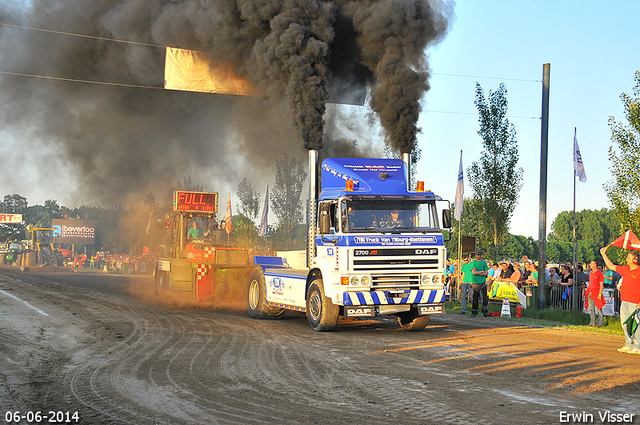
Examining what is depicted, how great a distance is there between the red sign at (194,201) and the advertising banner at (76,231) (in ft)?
205

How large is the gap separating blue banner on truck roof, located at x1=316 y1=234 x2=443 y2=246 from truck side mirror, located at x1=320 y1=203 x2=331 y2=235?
0.85 feet

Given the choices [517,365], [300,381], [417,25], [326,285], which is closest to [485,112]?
[417,25]

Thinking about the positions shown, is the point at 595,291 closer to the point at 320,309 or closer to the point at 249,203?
the point at 320,309

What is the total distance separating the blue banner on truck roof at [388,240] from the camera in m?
11.2

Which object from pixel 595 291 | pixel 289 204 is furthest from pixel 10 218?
pixel 595 291

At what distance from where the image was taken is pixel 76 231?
3051 inches

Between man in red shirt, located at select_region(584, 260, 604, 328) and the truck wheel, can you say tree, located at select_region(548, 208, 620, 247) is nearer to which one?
man in red shirt, located at select_region(584, 260, 604, 328)

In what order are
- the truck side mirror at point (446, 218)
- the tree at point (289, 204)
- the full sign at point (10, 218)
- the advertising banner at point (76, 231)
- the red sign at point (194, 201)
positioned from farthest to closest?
the full sign at point (10, 218) < the advertising banner at point (76, 231) < the tree at point (289, 204) < the red sign at point (194, 201) < the truck side mirror at point (446, 218)

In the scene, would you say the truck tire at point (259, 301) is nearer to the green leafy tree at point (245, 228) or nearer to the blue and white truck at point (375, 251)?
the blue and white truck at point (375, 251)

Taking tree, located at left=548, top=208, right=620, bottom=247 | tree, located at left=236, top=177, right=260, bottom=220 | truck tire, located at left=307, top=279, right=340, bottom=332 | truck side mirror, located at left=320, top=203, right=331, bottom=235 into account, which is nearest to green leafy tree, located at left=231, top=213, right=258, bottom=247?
tree, located at left=236, top=177, right=260, bottom=220

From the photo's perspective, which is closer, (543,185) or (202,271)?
(202,271)

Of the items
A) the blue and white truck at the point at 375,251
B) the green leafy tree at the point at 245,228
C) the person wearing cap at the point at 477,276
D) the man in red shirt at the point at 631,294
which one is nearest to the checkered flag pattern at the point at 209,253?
the blue and white truck at the point at 375,251

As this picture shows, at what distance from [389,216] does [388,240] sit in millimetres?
588

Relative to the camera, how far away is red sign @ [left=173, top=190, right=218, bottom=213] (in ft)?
65.9
